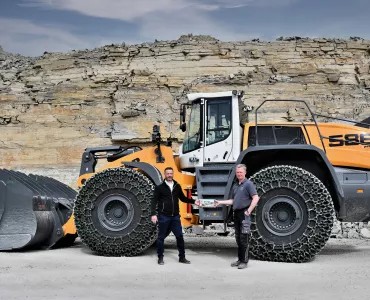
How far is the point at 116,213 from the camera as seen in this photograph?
31.8 ft

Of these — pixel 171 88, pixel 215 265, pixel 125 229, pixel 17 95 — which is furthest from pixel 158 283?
pixel 17 95

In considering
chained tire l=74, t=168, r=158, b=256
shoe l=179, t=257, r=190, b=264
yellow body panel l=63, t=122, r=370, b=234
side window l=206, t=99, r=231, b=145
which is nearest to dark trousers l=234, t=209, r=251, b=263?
shoe l=179, t=257, r=190, b=264

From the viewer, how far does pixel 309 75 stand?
25266 millimetres

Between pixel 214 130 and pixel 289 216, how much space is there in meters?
1.92

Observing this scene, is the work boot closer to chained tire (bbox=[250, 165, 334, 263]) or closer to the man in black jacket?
chained tire (bbox=[250, 165, 334, 263])

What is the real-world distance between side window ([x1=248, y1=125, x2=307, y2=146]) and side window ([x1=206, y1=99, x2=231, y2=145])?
43 cm

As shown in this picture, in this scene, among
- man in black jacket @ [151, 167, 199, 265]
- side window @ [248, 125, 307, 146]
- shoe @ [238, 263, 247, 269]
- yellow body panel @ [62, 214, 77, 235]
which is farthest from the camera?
yellow body panel @ [62, 214, 77, 235]

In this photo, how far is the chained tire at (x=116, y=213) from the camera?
9.44 meters

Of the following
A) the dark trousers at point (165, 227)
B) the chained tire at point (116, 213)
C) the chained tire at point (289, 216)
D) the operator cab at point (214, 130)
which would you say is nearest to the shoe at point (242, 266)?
the chained tire at point (289, 216)

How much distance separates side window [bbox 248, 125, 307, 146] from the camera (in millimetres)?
9852

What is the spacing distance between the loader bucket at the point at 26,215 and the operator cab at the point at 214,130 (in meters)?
2.62

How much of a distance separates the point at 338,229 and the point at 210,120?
6.49m

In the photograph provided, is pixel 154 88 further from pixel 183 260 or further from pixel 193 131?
pixel 183 260

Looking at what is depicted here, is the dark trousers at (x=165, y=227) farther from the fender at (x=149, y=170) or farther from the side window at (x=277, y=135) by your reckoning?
the side window at (x=277, y=135)
